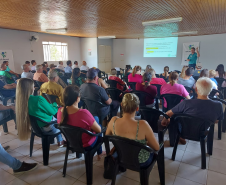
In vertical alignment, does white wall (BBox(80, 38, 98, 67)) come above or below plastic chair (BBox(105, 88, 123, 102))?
above

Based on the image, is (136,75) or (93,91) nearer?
(93,91)

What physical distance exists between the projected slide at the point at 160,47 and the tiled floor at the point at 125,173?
778cm

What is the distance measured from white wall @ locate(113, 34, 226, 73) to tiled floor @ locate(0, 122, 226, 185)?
7.32 m

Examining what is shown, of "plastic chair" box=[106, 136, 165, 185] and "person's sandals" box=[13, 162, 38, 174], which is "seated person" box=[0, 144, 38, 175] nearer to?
"person's sandals" box=[13, 162, 38, 174]

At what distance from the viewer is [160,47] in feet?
31.8

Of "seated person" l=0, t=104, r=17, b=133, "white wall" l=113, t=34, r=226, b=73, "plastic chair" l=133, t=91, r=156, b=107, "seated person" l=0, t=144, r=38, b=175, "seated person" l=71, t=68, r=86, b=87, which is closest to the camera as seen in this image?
"seated person" l=0, t=144, r=38, b=175

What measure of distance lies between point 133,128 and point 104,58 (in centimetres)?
1037

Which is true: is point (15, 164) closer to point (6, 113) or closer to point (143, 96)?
point (6, 113)

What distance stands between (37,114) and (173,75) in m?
2.32

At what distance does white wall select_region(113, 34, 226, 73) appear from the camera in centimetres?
823

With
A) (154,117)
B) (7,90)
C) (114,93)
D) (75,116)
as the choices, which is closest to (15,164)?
(75,116)

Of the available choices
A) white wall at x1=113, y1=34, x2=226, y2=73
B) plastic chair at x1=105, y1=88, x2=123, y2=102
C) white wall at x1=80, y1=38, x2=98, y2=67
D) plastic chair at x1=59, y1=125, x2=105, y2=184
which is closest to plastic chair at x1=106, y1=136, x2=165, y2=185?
plastic chair at x1=59, y1=125, x2=105, y2=184

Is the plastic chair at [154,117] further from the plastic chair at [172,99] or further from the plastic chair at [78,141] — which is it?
the plastic chair at [78,141]

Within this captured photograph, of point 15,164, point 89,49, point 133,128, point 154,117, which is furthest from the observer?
point 89,49
